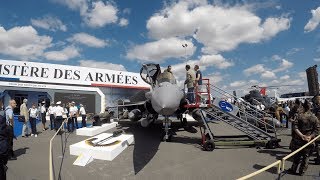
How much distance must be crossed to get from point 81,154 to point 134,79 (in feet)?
88.5

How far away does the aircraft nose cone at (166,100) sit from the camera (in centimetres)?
803

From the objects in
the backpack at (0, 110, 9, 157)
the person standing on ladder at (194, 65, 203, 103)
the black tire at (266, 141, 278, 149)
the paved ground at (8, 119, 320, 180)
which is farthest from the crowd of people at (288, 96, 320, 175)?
the backpack at (0, 110, 9, 157)

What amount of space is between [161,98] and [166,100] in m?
0.20

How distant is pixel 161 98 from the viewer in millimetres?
8188

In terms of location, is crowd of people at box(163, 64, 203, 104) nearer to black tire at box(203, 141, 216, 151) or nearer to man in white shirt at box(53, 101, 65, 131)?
black tire at box(203, 141, 216, 151)

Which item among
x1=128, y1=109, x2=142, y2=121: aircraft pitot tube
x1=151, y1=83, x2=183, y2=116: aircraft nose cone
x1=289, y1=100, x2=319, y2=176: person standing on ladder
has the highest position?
x1=151, y1=83, x2=183, y2=116: aircraft nose cone

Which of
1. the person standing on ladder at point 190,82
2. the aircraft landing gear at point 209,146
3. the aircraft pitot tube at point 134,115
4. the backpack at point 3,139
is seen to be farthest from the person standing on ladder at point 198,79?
the backpack at point 3,139

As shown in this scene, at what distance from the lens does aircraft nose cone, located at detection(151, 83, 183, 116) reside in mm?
8031

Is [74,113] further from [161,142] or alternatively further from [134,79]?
[134,79]

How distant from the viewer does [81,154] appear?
25.2 feet

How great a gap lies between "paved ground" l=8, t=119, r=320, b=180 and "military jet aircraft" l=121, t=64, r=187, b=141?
140cm

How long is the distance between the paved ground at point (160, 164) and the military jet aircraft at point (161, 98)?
1.40m

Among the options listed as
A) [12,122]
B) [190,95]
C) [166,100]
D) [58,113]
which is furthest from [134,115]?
[12,122]

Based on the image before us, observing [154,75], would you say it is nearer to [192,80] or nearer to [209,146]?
[192,80]
